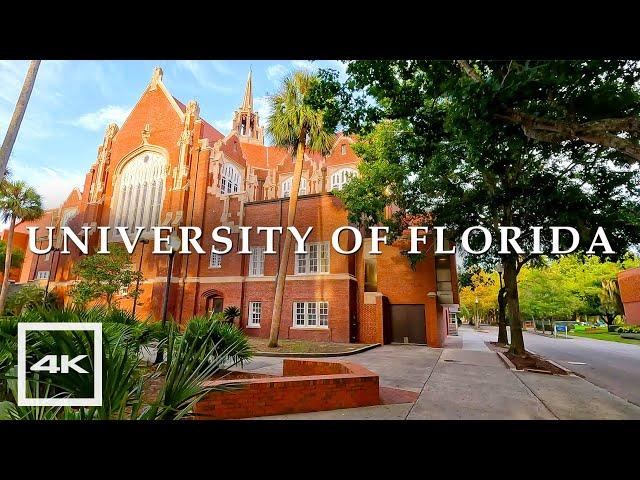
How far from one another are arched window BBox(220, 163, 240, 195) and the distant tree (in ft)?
27.0

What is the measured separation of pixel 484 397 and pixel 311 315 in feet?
36.4

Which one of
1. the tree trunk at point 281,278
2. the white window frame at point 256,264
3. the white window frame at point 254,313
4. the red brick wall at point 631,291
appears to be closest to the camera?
the red brick wall at point 631,291

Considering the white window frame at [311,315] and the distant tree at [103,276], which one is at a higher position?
the distant tree at [103,276]

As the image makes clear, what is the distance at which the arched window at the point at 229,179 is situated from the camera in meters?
22.4

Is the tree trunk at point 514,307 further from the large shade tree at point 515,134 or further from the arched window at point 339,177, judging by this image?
the arched window at point 339,177

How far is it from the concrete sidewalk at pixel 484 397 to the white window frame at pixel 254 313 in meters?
7.46

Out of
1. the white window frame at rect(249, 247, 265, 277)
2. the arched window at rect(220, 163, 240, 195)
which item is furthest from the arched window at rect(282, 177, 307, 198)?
the white window frame at rect(249, 247, 265, 277)

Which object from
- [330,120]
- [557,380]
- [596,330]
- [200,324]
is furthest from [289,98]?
[596,330]

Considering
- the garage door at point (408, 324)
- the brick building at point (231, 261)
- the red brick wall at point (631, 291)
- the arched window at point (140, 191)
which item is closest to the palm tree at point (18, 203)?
the brick building at point (231, 261)

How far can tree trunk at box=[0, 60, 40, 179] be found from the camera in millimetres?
8039

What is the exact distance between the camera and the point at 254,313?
17.2 meters
